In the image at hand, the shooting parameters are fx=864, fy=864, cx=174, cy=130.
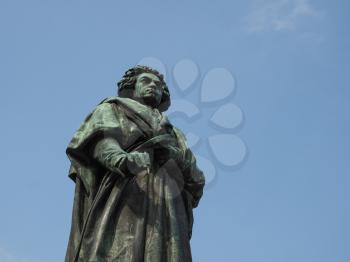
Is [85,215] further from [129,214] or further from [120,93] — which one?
[120,93]

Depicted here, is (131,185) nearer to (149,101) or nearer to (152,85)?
(149,101)

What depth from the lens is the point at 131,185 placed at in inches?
450

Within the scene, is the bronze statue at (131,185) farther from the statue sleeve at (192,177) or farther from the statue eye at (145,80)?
the statue eye at (145,80)

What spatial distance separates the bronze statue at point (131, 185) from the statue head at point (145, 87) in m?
0.04

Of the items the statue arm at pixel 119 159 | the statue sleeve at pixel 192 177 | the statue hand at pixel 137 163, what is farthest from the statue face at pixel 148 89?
the statue hand at pixel 137 163

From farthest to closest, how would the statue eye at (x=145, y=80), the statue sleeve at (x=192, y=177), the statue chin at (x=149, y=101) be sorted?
the statue eye at (x=145, y=80) < the statue chin at (x=149, y=101) < the statue sleeve at (x=192, y=177)

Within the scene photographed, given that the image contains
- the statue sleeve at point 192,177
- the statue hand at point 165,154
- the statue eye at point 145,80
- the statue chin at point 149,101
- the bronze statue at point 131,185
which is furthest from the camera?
the statue eye at point 145,80

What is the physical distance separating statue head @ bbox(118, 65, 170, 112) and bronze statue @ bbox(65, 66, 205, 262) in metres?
0.04

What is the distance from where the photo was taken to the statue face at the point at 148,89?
12.9 m

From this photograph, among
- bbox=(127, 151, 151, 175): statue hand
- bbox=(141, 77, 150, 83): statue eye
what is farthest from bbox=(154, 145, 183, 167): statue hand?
bbox=(141, 77, 150, 83): statue eye

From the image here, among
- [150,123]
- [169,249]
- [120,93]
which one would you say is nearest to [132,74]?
[120,93]

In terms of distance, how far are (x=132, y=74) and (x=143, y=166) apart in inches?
105

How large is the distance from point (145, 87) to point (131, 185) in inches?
81.4

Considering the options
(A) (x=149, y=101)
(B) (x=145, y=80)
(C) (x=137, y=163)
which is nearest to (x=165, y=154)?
(C) (x=137, y=163)
